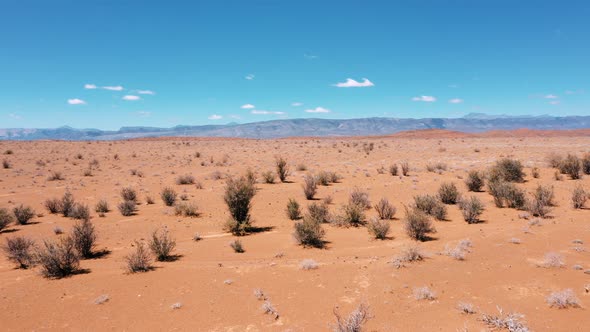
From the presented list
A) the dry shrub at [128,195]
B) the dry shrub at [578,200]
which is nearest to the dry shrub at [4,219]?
the dry shrub at [128,195]

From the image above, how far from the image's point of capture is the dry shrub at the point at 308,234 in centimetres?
1077

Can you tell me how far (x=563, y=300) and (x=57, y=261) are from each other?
11.2m

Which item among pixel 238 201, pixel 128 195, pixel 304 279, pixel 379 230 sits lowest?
pixel 304 279

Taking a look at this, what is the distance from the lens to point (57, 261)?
8609 mm

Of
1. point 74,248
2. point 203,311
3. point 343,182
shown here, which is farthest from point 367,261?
point 343,182

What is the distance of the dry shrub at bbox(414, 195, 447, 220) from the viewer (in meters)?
13.3

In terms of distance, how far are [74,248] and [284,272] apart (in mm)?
6258

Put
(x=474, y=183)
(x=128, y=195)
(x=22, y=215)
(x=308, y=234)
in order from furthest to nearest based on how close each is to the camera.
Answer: (x=474, y=183)
(x=128, y=195)
(x=22, y=215)
(x=308, y=234)

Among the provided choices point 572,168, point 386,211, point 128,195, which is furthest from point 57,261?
point 572,168

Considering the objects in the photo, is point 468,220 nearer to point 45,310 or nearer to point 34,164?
point 45,310

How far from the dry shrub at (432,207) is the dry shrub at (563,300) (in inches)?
269

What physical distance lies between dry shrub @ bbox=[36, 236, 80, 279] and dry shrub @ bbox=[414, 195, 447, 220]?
37.8ft

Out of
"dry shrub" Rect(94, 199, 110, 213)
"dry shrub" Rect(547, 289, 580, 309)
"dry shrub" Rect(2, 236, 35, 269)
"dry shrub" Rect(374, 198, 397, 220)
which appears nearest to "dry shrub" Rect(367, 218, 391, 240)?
"dry shrub" Rect(374, 198, 397, 220)

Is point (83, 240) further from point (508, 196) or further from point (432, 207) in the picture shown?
point (508, 196)
